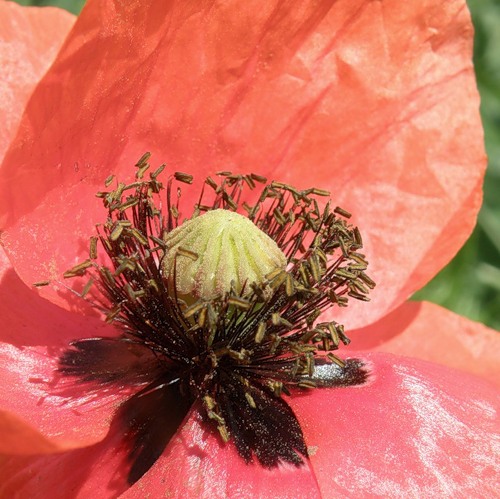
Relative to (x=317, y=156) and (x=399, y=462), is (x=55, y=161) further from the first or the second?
(x=399, y=462)

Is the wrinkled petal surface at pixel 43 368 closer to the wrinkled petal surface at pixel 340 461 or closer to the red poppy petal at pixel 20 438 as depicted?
the wrinkled petal surface at pixel 340 461

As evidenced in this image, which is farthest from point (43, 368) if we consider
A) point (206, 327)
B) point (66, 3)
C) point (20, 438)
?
point (66, 3)

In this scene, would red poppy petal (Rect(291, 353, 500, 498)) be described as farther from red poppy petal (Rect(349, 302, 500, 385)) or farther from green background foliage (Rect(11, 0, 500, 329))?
green background foliage (Rect(11, 0, 500, 329))

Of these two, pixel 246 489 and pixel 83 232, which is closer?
pixel 246 489

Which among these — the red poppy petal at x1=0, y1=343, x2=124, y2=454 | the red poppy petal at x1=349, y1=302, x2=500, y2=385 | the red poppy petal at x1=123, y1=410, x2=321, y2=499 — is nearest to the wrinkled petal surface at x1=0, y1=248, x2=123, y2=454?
the red poppy petal at x1=0, y1=343, x2=124, y2=454

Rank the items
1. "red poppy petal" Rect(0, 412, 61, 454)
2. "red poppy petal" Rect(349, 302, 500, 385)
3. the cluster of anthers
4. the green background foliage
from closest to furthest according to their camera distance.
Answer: "red poppy petal" Rect(0, 412, 61, 454), the cluster of anthers, "red poppy petal" Rect(349, 302, 500, 385), the green background foliage

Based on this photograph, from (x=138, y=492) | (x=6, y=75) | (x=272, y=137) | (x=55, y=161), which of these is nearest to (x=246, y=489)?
(x=138, y=492)

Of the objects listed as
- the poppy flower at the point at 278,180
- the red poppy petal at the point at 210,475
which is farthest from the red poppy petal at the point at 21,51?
the red poppy petal at the point at 210,475
